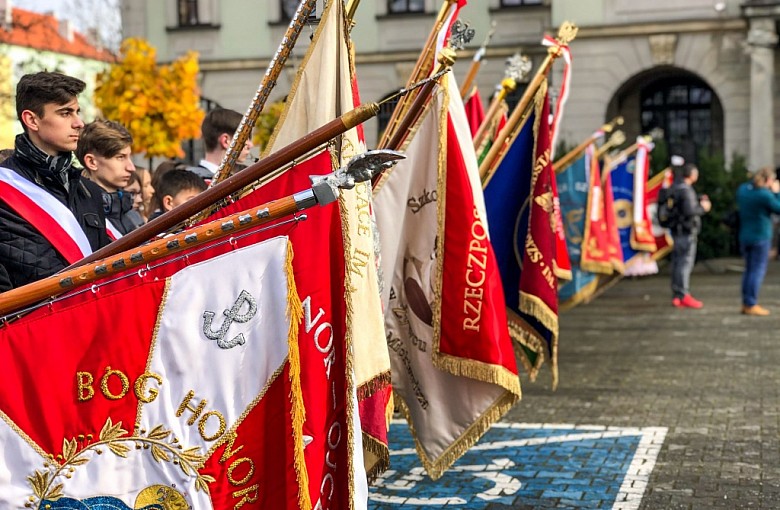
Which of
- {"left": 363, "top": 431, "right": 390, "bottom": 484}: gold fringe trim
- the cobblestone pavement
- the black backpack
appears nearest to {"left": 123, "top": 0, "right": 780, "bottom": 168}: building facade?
the black backpack

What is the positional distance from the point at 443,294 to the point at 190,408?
259 cm

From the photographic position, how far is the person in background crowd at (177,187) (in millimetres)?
5602

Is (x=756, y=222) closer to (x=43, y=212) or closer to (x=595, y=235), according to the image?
(x=595, y=235)

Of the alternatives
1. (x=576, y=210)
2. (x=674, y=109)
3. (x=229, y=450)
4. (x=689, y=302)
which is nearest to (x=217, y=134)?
(x=229, y=450)

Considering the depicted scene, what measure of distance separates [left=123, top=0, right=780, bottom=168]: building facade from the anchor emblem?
796 inches

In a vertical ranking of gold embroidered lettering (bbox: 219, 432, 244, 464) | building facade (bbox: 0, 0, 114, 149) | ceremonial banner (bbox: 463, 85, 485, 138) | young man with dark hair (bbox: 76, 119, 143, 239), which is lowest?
gold embroidered lettering (bbox: 219, 432, 244, 464)

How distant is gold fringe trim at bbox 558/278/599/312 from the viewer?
1080 cm

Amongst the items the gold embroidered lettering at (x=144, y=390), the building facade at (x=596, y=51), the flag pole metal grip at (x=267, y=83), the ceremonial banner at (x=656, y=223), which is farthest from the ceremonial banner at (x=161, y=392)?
the building facade at (x=596, y=51)

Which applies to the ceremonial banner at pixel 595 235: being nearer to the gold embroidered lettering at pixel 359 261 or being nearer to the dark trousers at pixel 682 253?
the dark trousers at pixel 682 253

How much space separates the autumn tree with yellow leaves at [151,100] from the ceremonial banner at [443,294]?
6.27m

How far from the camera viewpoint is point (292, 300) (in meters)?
3.59

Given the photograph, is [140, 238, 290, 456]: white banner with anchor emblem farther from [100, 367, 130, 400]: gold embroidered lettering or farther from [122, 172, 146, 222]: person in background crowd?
[122, 172, 146, 222]: person in background crowd

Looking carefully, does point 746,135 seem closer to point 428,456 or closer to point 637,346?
point 637,346

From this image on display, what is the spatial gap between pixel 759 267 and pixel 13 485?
12.0 metres
